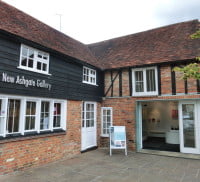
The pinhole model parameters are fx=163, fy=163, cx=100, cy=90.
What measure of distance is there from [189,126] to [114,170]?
13.9 feet

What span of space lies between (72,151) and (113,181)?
119 inches

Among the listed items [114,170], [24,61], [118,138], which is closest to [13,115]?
[24,61]

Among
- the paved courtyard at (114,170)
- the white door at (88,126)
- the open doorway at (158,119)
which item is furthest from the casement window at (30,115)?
the open doorway at (158,119)

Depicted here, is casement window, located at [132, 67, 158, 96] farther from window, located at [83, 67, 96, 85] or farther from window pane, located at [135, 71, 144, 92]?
window, located at [83, 67, 96, 85]

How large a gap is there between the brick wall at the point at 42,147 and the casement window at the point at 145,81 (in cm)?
309

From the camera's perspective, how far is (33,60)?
581cm

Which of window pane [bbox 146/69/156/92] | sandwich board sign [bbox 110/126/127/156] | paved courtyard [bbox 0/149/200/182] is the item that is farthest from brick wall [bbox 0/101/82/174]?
window pane [bbox 146/69/156/92]

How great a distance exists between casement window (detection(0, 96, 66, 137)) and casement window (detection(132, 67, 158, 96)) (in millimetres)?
3880

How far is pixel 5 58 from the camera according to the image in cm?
487

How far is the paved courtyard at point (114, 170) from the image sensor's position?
4703 mm

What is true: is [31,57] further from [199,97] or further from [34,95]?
[199,97]

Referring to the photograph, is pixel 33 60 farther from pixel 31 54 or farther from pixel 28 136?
pixel 28 136

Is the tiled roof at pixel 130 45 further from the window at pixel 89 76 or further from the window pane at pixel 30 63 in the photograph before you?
the window pane at pixel 30 63

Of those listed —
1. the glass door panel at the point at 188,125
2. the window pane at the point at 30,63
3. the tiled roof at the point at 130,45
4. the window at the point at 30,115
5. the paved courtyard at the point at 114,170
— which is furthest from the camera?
the glass door panel at the point at 188,125
